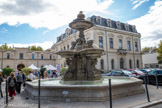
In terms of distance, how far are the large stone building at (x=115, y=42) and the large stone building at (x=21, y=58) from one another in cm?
1203

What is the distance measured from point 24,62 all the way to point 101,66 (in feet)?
89.9

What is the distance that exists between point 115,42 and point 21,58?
31.5 meters

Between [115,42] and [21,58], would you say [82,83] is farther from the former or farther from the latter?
[21,58]

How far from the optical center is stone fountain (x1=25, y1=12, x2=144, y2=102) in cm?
586

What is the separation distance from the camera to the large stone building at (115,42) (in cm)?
3384

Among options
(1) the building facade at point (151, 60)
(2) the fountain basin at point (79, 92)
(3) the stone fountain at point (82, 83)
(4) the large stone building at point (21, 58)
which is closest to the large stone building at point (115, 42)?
(4) the large stone building at point (21, 58)

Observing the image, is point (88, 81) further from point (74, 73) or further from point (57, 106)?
point (57, 106)

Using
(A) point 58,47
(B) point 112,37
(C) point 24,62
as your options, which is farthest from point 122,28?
(C) point 24,62

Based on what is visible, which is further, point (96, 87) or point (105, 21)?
point (105, 21)

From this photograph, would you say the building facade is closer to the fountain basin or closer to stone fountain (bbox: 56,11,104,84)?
stone fountain (bbox: 56,11,104,84)

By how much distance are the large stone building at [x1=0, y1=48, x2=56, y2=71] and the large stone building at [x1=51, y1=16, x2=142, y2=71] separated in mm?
12029

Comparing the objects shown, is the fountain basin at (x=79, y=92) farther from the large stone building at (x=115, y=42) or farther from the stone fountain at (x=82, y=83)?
the large stone building at (x=115, y=42)

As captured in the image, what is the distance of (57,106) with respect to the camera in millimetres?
5199

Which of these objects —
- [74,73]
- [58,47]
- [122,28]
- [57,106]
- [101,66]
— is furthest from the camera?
[58,47]
